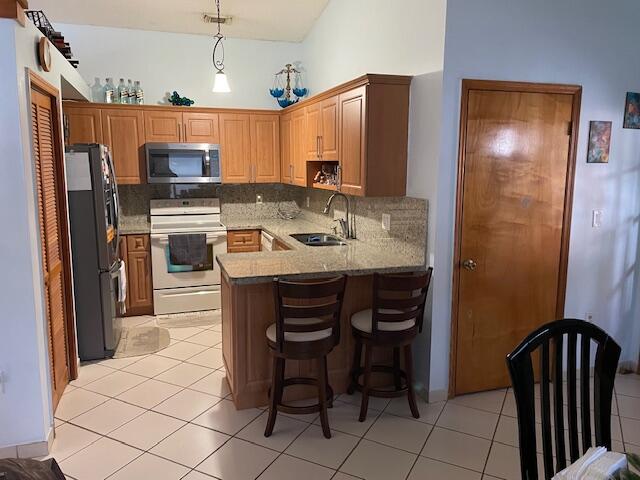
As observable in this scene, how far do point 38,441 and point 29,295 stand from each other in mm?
800

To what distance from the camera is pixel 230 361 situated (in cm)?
324

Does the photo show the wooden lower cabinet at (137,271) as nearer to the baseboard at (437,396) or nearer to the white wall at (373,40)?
the white wall at (373,40)

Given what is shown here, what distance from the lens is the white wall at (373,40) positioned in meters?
3.05

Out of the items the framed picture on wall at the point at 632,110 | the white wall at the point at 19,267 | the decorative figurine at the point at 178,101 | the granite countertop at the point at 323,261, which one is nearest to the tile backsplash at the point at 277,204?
the granite countertop at the point at 323,261

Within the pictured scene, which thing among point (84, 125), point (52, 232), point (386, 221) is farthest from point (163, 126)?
point (386, 221)

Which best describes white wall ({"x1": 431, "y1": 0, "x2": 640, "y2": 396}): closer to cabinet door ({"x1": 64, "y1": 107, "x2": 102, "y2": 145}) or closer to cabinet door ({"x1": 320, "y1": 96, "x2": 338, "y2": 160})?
cabinet door ({"x1": 320, "y1": 96, "x2": 338, "y2": 160})

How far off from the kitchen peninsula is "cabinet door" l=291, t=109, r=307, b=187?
4.61ft

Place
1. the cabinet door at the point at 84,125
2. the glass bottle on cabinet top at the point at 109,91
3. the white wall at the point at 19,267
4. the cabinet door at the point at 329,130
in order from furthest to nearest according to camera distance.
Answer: the glass bottle on cabinet top at the point at 109,91
the cabinet door at the point at 84,125
the cabinet door at the point at 329,130
the white wall at the point at 19,267

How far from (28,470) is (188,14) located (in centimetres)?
449

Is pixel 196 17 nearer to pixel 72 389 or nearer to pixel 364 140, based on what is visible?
pixel 364 140

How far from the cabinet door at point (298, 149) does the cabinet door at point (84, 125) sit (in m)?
1.96

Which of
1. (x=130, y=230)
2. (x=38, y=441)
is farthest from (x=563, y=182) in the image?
(x=130, y=230)

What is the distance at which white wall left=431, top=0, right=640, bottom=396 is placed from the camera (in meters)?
2.97

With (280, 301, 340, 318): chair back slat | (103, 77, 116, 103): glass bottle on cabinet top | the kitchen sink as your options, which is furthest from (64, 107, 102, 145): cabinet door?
(280, 301, 340, 318): chair back slat
